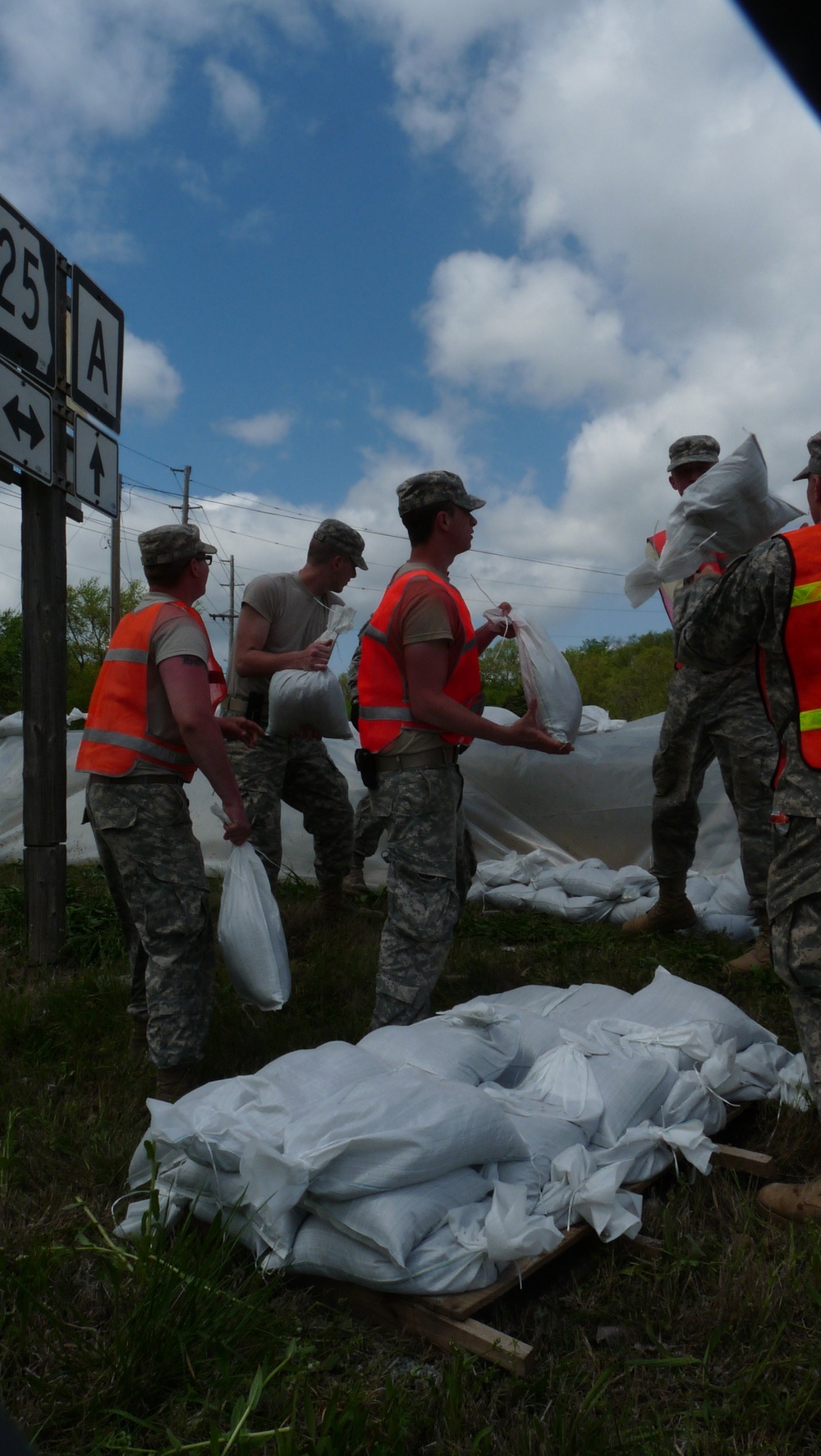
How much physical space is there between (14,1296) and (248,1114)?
0.52 m

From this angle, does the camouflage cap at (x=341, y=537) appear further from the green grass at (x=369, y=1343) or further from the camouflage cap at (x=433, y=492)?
the green grass at (x=369, y=1343)

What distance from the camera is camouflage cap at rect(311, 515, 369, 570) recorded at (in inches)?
175

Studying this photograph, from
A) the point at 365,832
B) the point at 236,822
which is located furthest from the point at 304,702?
the point at 365,832

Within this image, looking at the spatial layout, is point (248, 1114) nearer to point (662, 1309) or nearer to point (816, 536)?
point (662, 1309)

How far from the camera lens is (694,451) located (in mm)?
4359

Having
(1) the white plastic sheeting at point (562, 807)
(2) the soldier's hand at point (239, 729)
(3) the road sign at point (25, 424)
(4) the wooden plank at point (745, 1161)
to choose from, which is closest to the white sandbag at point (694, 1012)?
(4) the wooden plank at point (745, 1161)

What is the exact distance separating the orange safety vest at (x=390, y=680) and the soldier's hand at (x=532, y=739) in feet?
0.54

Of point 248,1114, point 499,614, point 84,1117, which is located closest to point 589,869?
point 499,614

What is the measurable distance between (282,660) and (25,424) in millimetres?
1440

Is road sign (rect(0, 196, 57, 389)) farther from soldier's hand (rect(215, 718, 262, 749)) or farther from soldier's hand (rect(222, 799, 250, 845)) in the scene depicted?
soldier's hand (rect(222, 799, 250, 845))

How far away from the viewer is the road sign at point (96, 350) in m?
4.49

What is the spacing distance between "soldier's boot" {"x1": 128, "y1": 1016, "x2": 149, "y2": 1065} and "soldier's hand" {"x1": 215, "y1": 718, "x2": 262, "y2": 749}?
0.99m

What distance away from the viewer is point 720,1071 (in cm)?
260

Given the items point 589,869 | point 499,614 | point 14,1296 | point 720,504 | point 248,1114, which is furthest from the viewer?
point 589,869
